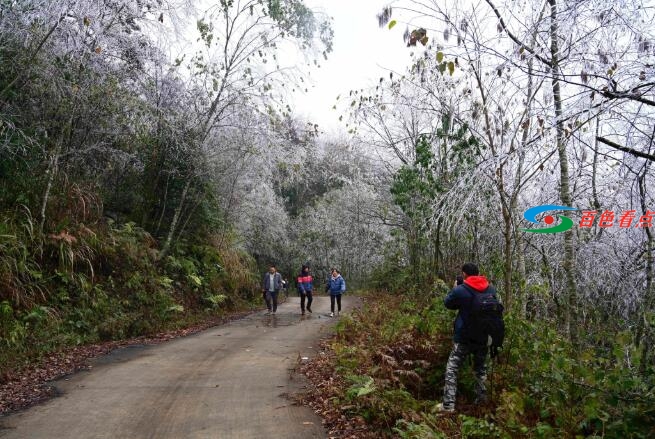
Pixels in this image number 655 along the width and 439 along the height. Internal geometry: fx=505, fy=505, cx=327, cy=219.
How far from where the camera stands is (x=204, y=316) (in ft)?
52.3

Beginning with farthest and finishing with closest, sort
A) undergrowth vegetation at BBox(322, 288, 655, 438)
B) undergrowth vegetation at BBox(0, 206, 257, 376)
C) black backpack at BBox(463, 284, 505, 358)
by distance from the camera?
undergrowth vegetation at BBox(0, 206, 257, 376) < black backpack at BBox(463, 284, 505, 358) < undergrowth vegetation at BBox(322, 288, 655, 438)

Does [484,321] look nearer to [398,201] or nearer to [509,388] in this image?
[509,388]

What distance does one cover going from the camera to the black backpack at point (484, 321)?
6133 millimetres

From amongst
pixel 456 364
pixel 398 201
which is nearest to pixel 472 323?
pixel 456 364

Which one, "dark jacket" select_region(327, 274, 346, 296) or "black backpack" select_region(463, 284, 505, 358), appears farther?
"dark jacket" select_region(327, 274, 346, 296)

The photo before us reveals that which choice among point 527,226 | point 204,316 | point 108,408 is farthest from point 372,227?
point 108,408

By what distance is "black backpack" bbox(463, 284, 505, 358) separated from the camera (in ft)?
20.1

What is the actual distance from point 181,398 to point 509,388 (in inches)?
173

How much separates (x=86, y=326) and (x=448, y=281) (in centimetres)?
917

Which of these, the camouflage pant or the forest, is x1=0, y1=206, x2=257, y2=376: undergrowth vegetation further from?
the camouflage pant

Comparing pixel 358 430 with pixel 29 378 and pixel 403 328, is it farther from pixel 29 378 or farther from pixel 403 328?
pixel 29 378

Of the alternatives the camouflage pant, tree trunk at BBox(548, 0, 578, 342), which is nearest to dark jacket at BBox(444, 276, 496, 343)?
the camouflage pant

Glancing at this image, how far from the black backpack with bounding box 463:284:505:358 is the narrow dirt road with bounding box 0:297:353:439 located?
2.15 meters

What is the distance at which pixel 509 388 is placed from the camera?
6766mm
